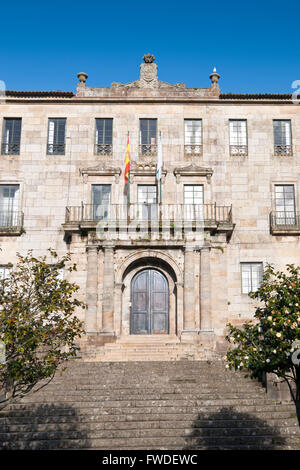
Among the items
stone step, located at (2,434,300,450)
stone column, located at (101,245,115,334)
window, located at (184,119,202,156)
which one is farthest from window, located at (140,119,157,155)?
stone step, located at (2,434,300,450)

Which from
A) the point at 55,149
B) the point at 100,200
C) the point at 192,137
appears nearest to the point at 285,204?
the point at 192,137

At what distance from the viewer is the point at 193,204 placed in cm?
2294

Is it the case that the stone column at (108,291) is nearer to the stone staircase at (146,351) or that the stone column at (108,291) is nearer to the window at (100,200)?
the stone staircase at (146,351)

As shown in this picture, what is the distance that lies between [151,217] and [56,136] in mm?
6502

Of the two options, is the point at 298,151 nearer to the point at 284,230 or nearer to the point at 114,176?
the point at 284,230

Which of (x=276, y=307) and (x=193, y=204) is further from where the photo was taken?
(x=193, y=204)

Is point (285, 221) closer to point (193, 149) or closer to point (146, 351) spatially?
point (193, 149)

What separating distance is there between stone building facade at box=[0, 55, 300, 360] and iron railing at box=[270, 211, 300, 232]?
0.22 ft

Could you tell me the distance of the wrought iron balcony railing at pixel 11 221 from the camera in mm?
23547

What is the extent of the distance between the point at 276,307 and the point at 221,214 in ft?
46.5

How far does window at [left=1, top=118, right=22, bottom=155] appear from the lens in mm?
24859

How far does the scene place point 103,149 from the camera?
81.4 feet
